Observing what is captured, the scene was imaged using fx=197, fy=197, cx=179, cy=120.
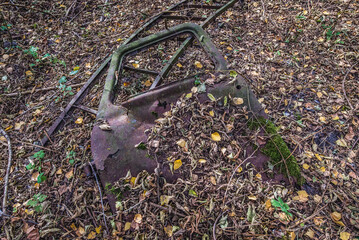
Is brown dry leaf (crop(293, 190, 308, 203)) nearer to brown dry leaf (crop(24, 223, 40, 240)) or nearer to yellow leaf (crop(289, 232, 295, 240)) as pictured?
yellow leaf (crop(289, 232, 295, 240))

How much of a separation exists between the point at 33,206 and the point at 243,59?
3620 millimetres

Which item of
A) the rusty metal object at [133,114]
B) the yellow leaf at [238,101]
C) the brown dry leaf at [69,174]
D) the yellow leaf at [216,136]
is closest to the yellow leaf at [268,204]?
the yellow leaf at [216,136]

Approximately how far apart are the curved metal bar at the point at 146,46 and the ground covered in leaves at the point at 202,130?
53cm

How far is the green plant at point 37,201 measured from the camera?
2.04 metres

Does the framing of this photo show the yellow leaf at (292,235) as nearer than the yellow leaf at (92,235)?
Yes

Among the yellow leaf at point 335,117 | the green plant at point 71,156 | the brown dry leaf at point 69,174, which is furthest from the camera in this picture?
the yellow leaf at point 335,117

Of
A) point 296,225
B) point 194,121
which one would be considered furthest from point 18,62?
point 296,225

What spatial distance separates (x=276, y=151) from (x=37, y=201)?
251cm

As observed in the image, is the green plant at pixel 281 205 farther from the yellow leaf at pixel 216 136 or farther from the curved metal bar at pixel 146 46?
the curved metal bar at pixel 146 46

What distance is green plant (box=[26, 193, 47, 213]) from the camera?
6.69ft

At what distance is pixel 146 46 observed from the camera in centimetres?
219

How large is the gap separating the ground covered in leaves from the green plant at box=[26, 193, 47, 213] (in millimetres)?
17

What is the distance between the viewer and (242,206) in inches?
67.3

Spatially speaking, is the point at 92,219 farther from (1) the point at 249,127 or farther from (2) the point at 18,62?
(2) the point at 18,62
